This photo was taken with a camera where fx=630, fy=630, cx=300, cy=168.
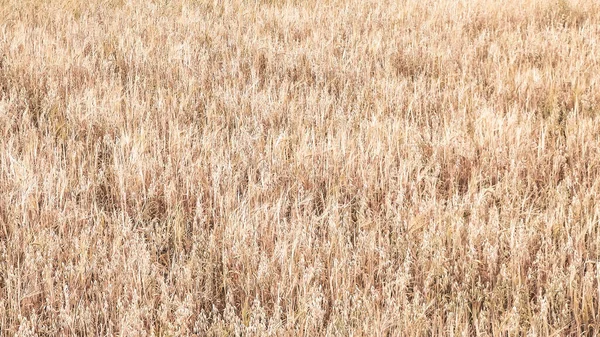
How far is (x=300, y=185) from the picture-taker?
9.97 ft

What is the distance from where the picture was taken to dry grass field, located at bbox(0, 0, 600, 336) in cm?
218

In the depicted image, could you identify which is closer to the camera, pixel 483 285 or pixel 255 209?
pixel 483 285

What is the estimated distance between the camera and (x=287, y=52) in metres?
5.20

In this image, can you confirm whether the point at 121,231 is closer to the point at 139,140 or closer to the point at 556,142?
the point at 139,140

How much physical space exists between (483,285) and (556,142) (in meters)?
1.42

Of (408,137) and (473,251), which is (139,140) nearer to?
(408,137)

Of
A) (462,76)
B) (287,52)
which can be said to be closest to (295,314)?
(462,76)

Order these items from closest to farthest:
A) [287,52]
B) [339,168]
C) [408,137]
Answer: [339,168], [408,137], [287,52]

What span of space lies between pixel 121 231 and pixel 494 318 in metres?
1.47

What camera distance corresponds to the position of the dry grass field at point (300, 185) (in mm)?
2182

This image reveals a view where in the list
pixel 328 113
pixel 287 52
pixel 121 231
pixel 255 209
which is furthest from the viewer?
pixel 287 52

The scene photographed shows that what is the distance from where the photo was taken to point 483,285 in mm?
2307

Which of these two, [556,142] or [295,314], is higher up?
[556,142]

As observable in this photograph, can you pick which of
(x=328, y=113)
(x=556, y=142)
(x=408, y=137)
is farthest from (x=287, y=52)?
(x=556, y=142)
